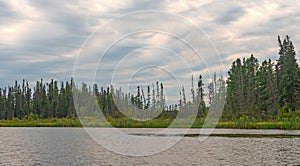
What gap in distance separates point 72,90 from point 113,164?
5729 inches

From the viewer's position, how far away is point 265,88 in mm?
124000

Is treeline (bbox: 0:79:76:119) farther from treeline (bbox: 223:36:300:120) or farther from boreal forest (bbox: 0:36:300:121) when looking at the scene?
treeline (bbox: 223:36:300:120)

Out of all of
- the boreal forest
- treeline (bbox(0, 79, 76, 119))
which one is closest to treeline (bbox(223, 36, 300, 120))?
the boreal forest

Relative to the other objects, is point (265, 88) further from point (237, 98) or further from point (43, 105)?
point (43, 105)

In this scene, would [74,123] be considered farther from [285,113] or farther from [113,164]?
[113,164]

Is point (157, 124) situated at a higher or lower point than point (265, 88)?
lower

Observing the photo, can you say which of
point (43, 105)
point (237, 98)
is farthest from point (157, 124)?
point (43, 105)

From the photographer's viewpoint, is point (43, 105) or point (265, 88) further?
point (43, 105)

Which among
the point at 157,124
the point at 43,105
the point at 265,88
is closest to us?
the point at 157,124

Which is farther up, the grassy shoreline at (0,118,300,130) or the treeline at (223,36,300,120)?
the treeline at (223,36,300,120)

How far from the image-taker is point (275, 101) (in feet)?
373

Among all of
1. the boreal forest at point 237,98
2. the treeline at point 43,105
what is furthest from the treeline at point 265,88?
the treeline at point 43,105

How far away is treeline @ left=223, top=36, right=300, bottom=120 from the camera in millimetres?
111375

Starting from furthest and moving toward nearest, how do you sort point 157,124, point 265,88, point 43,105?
point 43,105
point 265,88
point 157,124
